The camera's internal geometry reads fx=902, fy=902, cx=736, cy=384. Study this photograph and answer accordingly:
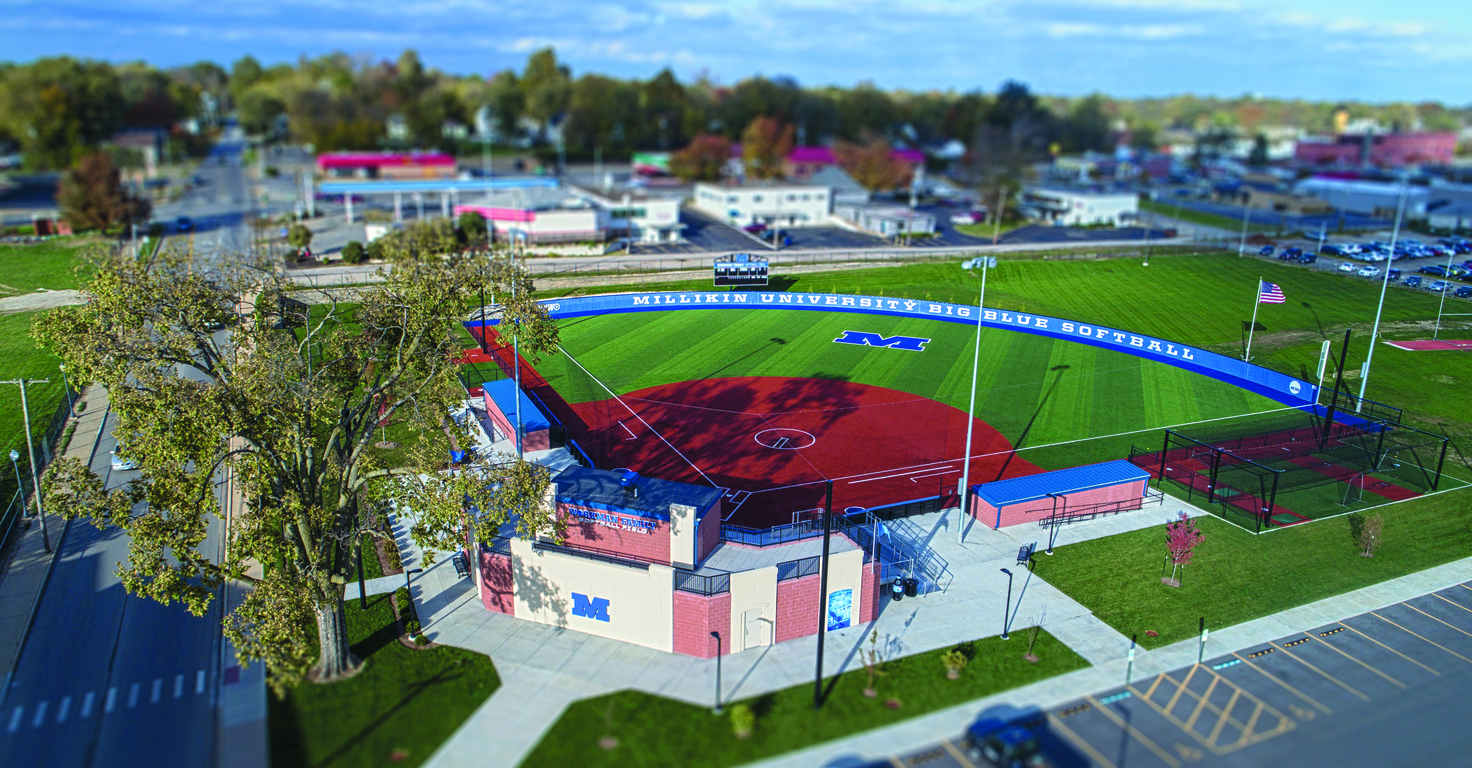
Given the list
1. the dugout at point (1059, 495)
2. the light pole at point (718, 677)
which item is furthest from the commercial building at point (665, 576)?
the dugout at point (1059, 495)

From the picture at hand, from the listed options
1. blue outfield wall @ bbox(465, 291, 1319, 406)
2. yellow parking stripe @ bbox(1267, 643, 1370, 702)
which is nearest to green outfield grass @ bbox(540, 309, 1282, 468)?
blue outfield wall @ bbox(465, 291, 1319, 406)

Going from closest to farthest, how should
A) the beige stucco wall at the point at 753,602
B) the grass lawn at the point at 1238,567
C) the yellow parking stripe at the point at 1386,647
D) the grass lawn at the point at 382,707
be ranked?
the grass lawn at the point at 382,707
the beige stucco wall at the point at 753,602
the yellow parking stripe at the point at 1386,647
the grass lawn at the point at 1238,567

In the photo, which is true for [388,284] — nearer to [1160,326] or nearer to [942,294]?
[942,294]

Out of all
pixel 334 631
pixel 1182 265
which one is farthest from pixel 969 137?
pixel 334 631

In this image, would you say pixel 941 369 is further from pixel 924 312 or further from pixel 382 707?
pixel 382 707

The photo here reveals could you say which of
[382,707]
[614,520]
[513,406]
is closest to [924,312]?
[513,406]

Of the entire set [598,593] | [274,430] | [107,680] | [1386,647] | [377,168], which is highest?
[377,168]

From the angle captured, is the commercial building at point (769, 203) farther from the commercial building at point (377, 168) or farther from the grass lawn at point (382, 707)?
the grass lawn at point (382, 707)

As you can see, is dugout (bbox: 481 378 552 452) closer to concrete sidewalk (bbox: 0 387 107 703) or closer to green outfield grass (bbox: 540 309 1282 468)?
green outfield grass (bbox: 540 309 1282 468)
